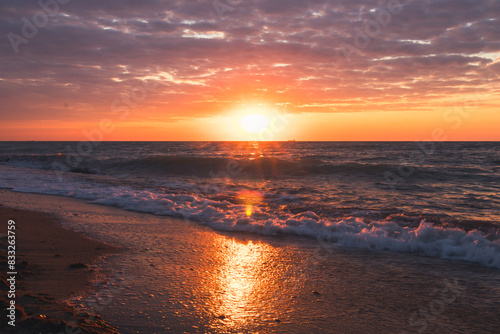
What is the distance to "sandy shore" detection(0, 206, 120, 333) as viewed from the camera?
2879 mm

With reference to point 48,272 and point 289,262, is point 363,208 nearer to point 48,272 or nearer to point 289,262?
point 289,262

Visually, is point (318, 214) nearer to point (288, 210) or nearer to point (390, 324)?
point (288, 210)

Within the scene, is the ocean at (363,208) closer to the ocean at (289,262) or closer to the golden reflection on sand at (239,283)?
the ocean at (289,262)

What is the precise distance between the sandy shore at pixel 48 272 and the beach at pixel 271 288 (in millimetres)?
66

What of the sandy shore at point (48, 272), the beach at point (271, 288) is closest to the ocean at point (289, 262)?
the beach at point (271, 288)

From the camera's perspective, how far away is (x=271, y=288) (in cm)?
434

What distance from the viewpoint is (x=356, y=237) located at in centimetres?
677

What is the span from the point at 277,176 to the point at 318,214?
37.5 ft

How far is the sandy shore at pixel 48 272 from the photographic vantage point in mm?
2879

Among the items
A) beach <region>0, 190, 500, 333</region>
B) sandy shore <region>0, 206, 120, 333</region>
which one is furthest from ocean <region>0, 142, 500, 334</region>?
sandy shore <region>0, 206, 120, 333</region>

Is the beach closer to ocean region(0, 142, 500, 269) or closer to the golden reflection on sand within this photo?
the golden reflection on sand

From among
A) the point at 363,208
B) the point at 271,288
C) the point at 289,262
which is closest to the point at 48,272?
the point at 271,288

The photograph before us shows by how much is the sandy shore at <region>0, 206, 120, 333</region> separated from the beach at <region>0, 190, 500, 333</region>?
0.22 ft

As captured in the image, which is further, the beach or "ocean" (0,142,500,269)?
"ocean" (0,142,500,269)
